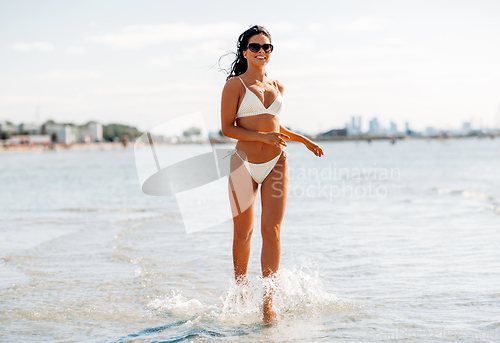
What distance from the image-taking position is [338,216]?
10.4m

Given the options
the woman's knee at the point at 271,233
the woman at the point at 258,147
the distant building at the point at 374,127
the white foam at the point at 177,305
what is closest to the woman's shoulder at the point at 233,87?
the woman at the point at 258,147

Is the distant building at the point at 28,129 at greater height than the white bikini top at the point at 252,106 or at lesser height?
greater

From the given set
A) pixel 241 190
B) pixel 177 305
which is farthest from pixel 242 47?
pixel 177 305

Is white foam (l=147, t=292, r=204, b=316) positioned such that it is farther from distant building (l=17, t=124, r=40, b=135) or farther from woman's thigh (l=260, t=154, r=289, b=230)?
distant building (l=17, t=124, r=40, b=135)

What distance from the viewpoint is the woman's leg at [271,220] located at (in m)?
4.13

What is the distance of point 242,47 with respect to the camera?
4.22m

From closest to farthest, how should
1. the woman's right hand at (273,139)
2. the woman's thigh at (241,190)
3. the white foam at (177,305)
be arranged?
the woman's right hand at (273,139) < the woman's thigh at (241,190) < the white foam at (177,305)

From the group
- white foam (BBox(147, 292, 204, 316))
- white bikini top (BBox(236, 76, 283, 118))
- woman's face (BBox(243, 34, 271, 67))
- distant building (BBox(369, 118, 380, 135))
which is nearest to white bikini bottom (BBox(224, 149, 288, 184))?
white bikini top (BBox(236, 76, 283, 118))

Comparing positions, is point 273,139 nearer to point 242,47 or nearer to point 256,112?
point 256,112

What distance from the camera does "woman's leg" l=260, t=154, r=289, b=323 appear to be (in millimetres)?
4133

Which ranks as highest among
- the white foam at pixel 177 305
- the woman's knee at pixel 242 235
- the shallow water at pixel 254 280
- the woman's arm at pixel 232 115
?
the woman's arm at pixel 232 115

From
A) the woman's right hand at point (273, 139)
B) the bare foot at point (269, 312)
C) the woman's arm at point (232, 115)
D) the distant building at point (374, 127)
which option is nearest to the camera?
the woman's right hand at point (273, 139)

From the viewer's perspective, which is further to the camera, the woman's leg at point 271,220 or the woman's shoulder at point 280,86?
the woman's shoulder at point 280,86

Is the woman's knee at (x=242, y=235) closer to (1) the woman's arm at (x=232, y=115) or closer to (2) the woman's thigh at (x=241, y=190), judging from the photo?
(2) the woman's thigh at (x=241, y=190)
